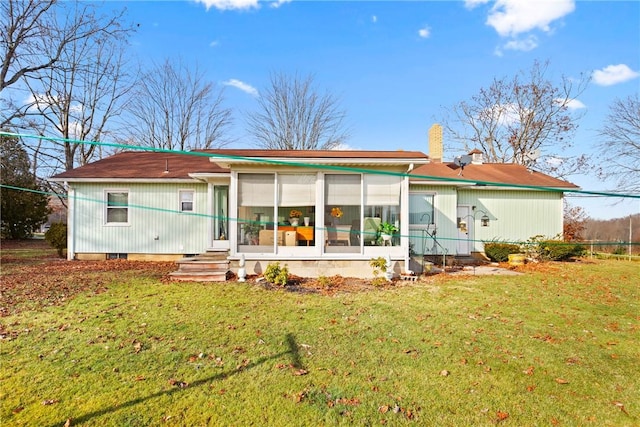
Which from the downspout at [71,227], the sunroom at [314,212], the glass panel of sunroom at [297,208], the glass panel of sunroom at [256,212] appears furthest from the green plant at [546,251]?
the downspout at [71,227]

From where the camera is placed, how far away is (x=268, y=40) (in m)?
15.0

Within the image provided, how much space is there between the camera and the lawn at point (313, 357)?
9.36 ft

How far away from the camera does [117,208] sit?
12.1 m

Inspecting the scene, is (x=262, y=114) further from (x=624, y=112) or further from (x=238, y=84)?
(x=624, y=112)

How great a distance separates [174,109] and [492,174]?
74.4 feet

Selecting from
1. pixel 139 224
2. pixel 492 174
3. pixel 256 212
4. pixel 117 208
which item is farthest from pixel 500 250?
pixel 117 208

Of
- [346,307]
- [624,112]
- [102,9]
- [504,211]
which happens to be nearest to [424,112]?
[624,112]

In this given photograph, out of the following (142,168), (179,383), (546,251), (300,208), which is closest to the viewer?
(179,383)

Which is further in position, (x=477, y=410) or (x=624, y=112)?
(x=624, y=112)

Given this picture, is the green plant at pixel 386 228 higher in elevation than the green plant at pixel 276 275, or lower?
higher

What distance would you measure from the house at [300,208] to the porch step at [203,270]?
0.34 meters

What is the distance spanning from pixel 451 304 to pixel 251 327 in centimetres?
386

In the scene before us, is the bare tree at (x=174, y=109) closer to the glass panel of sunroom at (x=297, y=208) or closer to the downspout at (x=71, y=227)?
the downspout at (x=71, y=227)

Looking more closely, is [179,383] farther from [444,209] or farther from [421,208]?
[444,209]
